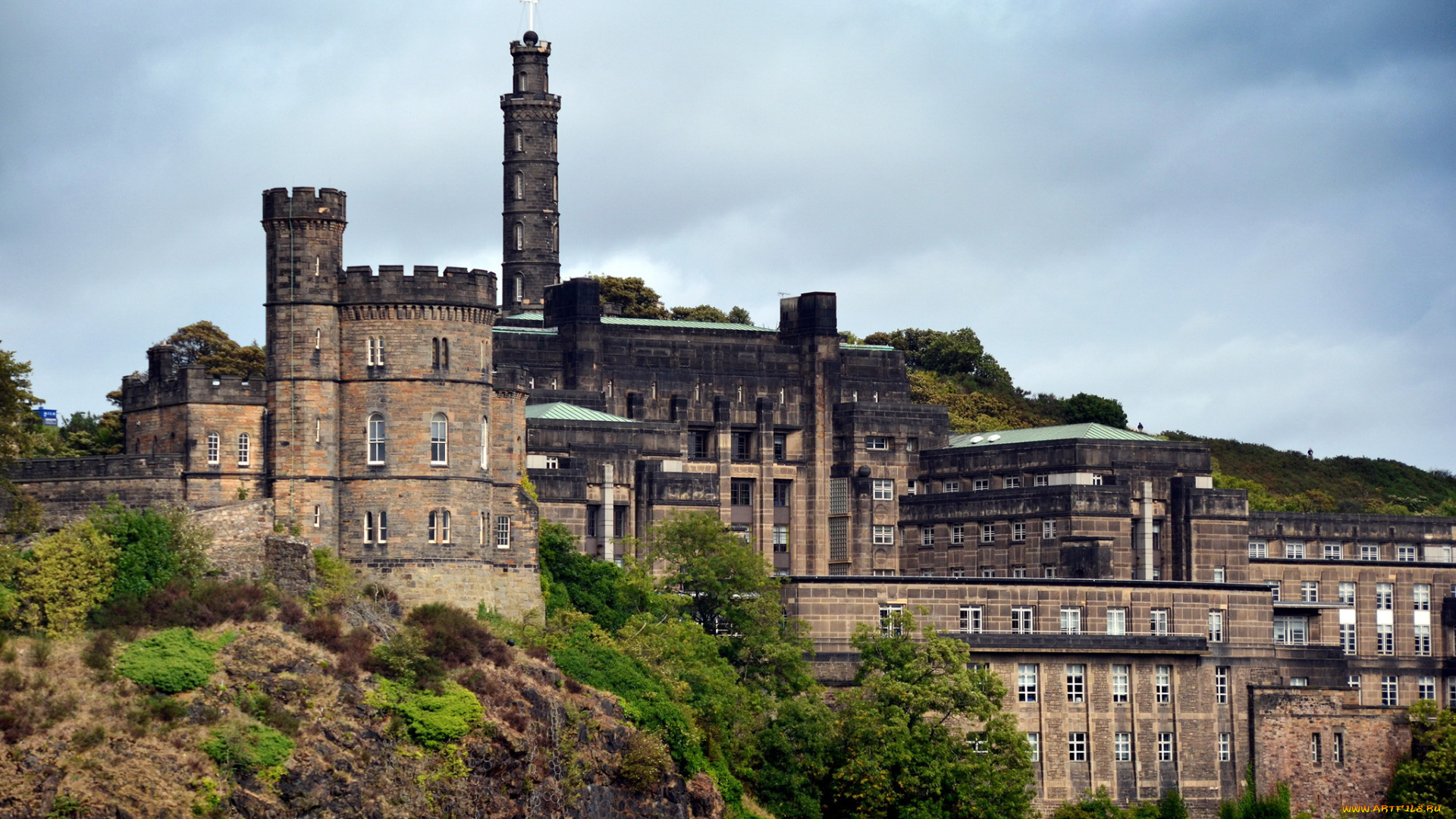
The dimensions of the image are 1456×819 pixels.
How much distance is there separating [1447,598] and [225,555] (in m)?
73.9

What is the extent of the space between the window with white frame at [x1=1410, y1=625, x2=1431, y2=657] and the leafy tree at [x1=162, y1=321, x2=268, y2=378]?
61974 mm

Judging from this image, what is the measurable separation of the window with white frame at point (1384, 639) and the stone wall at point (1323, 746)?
39.3 feet

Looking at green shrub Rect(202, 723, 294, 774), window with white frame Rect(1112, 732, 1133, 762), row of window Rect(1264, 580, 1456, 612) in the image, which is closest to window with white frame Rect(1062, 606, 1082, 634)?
window with white frame Rect(1112, 732, 1133, 762)

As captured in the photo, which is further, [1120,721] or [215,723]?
[1120,721]

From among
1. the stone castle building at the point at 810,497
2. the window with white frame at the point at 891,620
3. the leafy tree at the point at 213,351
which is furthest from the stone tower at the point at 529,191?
the window with white frame at the point at 891,620

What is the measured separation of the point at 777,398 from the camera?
150375 mm

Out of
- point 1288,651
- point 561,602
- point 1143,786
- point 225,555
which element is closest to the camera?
point 225,555

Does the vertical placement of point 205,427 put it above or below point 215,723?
above

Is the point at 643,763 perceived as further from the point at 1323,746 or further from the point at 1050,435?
the point at 1050,435

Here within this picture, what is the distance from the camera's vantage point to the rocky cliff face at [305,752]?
307 feet

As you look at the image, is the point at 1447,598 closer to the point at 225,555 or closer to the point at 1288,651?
the point at 1288,651

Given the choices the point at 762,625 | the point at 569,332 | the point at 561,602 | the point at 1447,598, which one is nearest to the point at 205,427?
the point at 561,602

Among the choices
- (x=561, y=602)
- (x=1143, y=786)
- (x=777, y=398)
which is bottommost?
(x=1143, y=786)

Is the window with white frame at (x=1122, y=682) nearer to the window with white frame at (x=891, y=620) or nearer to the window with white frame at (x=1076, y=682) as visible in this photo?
the window with white frame at (x=1076, y=682)
